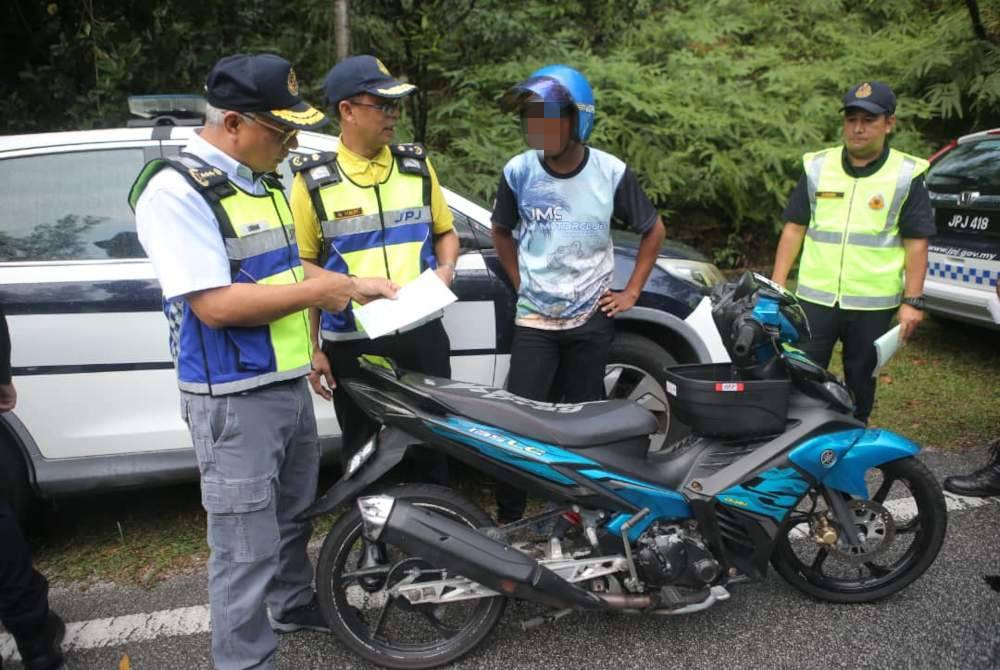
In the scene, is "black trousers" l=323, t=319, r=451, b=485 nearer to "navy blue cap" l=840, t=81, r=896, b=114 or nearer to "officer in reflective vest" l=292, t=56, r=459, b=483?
A: "officer in reflective vest" l=292, t=56, r=459, b=483

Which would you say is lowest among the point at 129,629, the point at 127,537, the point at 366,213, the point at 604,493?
the point at 127,537

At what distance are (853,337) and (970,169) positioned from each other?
2.83 meters

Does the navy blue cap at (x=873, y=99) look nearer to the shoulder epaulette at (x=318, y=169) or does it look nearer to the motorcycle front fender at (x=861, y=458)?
the motorcycle front fender at (x=861, y=458)

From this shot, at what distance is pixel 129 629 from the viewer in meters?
2.62

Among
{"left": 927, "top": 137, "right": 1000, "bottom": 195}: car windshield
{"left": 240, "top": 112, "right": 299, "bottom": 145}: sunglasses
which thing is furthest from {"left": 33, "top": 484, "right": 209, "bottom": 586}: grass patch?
A: {"left": 927, "top": 137, "right": 1000, "bottom": 195}: car windshield

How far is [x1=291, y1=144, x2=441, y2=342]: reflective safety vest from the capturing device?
249cm

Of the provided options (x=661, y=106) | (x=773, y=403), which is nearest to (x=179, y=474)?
(x=773, y=403)

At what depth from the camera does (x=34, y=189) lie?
299 cm

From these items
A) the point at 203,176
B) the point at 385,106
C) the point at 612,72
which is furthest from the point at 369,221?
the point at 612,72

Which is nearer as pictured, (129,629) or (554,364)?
(129,629)

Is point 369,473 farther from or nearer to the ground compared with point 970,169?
Answer: nearer to the ground

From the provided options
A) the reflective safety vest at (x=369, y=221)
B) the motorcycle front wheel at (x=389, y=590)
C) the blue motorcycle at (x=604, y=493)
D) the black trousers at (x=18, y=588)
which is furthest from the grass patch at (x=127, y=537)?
the reflective safety vest at (x=369, y=221)

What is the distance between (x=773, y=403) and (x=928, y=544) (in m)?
0.83

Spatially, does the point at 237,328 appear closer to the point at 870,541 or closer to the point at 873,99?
the point at 870,541
